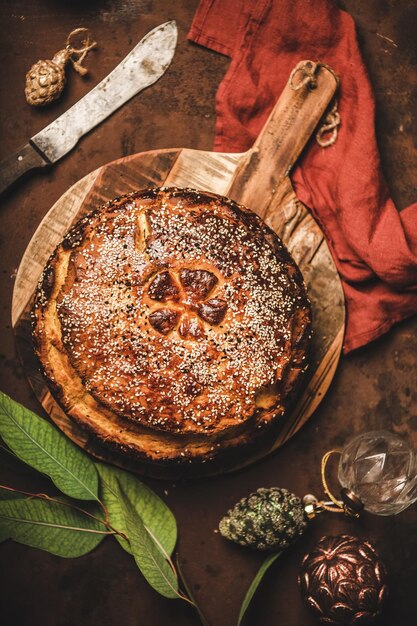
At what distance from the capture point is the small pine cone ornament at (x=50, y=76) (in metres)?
2.61

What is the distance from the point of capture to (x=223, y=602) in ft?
8.50

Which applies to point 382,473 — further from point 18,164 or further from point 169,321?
point 18,164

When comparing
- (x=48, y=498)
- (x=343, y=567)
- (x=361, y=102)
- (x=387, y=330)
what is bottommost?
(x=48, y=498)

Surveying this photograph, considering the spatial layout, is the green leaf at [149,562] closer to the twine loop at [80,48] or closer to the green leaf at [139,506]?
the green leaf at [139,506]

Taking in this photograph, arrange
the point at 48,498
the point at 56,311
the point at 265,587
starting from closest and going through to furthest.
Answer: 1. the point at 56,311
2. the point at 48,498
3. the point at 265,587

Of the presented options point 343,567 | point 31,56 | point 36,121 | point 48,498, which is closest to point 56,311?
point 48,498

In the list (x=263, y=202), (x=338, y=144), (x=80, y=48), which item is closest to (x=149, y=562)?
(x=263, y=202)

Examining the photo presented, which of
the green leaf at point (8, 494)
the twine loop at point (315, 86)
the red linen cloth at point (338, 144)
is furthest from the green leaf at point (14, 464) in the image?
the twine loop at point (315, 86)

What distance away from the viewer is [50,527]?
240 cm

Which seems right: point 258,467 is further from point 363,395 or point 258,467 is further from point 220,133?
point 220,133

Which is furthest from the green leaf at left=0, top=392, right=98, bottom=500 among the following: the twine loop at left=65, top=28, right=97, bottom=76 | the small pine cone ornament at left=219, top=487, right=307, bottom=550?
the twine loop at left=65, top=28, right=97, bottom=76

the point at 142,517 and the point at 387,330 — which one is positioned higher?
the point at 387,330

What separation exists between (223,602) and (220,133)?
198 centimetres

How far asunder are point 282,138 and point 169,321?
3.02 feet
